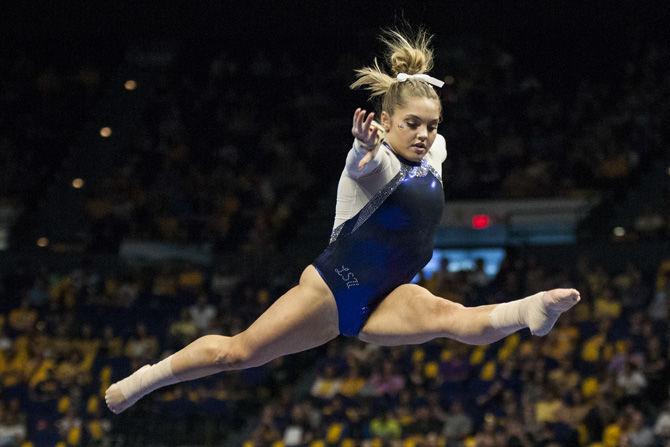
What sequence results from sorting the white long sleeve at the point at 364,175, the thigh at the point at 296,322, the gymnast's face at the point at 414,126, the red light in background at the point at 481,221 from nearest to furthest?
the white long sleeve at the point at 364,175
the gymnast's face at the point at 414,126
the thigh at the point at 296,322
the red light in background at the point at 481,221

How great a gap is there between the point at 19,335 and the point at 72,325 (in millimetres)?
842

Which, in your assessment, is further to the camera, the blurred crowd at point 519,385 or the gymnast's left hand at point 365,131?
the blurred crowd at point 519,385

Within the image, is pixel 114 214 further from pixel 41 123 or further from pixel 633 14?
pixel 633 14

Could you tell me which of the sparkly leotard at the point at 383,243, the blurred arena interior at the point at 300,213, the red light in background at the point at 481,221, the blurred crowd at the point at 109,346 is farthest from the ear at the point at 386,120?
the red light in background at the point at 481,221

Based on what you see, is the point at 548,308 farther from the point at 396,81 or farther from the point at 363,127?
the point at 396,81

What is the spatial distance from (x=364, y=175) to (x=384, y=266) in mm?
565

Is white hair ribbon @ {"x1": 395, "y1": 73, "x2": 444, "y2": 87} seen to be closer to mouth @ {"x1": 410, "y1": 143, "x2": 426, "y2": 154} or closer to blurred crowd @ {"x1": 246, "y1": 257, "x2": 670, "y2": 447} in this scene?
mouth @ {"x1": 410, "y1": 143, "x2": 426, "y2": 154}

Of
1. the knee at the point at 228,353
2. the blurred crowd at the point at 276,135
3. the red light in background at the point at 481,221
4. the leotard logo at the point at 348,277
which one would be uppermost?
the blurred crowd at the point at 276,135

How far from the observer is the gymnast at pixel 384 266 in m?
5.27

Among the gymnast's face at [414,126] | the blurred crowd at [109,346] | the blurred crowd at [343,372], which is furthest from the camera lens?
the blurred crowd at [109,346]

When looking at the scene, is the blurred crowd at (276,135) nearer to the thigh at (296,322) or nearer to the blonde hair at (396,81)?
the blonde hair at (396,81)

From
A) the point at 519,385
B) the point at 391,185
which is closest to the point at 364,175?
the point at 391,185

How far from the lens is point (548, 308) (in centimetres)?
480

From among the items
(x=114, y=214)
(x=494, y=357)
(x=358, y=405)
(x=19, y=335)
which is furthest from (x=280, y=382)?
(x=114, y=214)
